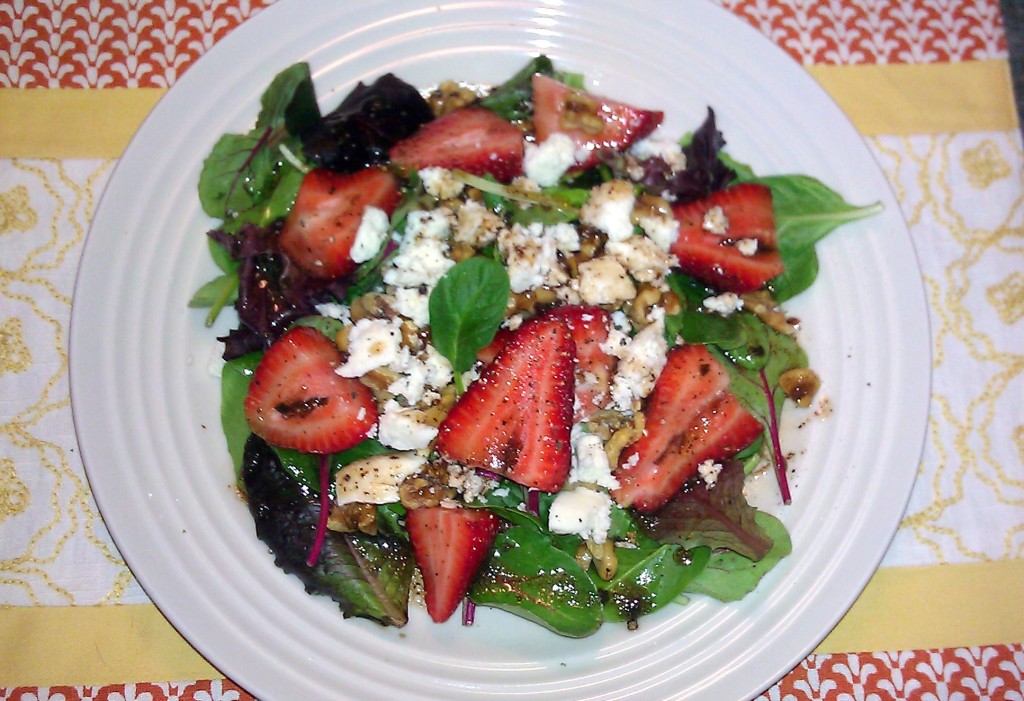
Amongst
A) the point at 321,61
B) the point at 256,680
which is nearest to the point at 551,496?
the point at 256,680

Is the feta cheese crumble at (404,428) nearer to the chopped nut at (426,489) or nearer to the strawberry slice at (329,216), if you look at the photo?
the chopped nut at (426,489)

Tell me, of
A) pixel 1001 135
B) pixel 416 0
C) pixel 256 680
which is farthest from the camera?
pixel 1001 135

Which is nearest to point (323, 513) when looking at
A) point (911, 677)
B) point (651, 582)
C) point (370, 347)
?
point (370, 347)

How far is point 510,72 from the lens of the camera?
7.13 ft

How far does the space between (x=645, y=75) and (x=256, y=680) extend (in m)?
1.83

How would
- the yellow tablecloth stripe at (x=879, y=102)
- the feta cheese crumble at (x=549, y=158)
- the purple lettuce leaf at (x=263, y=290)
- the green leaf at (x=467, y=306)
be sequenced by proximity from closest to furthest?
1. the green leaf at (x=467, y=306)
2. the purple lettuce leaf at (x=263, y=290)
3. the feta cheese crumble at (x=549, y=158)
4. the yellow tablecloth stripe at (x=879, y=102)

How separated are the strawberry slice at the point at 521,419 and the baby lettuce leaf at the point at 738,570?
45cm

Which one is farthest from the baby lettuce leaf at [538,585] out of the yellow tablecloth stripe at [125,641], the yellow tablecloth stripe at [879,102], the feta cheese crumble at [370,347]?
the yellow tablecloth stripe at [879,102]

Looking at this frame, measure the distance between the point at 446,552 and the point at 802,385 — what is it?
1.02 m

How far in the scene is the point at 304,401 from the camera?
1953 millimetres

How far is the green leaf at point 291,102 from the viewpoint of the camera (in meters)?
2.01

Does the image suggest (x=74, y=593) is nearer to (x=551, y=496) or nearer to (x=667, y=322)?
(x=551, y=496)

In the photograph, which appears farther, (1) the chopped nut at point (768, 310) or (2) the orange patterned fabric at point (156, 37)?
(2) the orange patterned fabric at point (156, 37)

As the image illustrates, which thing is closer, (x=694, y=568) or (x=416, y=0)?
(x=694, y=568)
